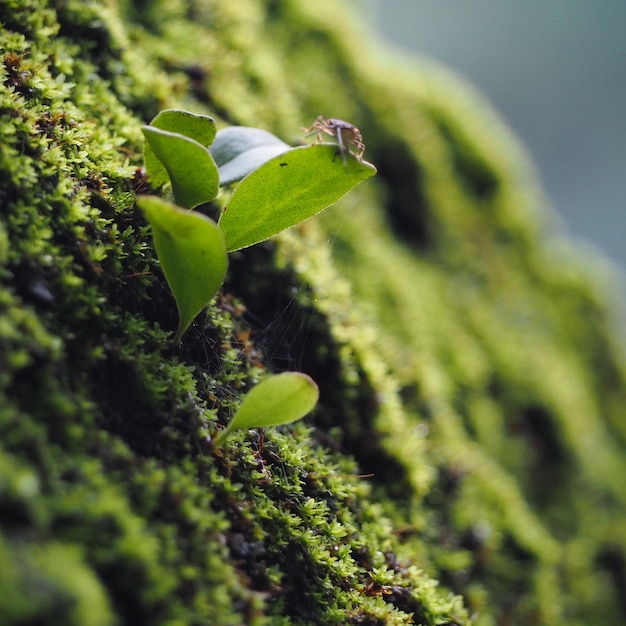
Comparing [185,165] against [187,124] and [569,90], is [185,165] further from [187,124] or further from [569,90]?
[569,90]

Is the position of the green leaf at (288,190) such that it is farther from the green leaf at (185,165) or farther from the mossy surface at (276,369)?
the mossy surface at (276,369)

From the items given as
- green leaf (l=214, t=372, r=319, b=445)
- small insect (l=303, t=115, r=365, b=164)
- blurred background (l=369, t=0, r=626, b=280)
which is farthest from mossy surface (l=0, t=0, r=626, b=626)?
blurred background (l=369, t=0, r=626, b=280)

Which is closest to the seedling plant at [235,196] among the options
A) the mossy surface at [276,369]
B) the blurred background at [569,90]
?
the mossy surface at [276,369]

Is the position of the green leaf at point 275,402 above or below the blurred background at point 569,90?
below

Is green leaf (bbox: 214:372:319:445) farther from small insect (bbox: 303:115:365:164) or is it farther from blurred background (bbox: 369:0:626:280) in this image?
blurred background (bbox: 369:0:626:280)

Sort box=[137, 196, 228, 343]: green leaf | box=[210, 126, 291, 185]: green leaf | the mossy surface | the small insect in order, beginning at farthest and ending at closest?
1. box=[210, 126, 291, 185]: green leaf
2. the small insect
3. box=[137, 196, 228, 343]: green leaf
4. the mossy surface

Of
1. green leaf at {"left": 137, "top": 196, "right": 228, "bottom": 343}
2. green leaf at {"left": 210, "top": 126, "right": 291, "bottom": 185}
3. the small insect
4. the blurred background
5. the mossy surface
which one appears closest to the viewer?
the mossy surface

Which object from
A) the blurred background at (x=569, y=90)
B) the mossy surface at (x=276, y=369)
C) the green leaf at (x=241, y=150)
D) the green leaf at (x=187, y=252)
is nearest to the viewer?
the mossy surface at (x=276, y=369)
